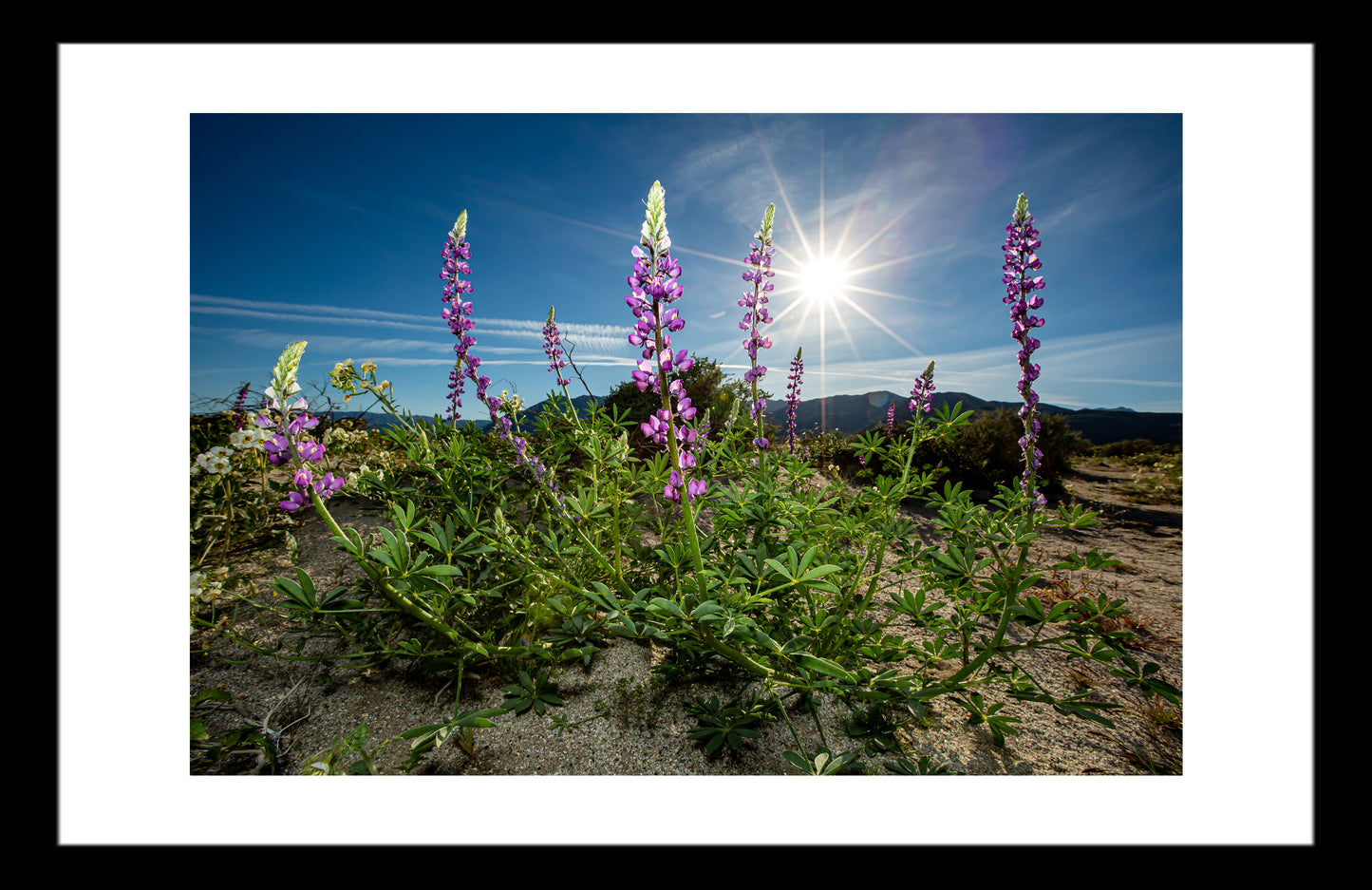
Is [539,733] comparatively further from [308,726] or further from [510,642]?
[308,726]

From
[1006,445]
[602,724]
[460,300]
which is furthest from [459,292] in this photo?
[1006,445]

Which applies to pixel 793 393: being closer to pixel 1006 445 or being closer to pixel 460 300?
pixel 460 300

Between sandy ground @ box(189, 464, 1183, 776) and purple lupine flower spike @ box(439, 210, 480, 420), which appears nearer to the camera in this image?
sandy ground @ box(189, 464, 1183, 776)

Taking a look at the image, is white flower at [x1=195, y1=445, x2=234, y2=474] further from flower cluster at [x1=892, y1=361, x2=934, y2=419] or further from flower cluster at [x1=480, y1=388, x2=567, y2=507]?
flower cluster at [x1=892, y1=361, x2=934, y2=419]

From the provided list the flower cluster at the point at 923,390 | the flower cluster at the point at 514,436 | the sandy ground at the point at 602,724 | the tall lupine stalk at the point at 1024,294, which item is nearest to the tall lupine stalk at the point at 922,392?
the flower cluster at the point at 923,390

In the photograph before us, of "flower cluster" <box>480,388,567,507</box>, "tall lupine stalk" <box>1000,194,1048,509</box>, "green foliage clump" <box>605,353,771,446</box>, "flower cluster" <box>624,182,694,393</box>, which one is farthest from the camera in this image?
"green foliage clump" <box>605,353,771,446</box>

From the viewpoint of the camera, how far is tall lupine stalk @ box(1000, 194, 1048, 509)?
1816 millimetres

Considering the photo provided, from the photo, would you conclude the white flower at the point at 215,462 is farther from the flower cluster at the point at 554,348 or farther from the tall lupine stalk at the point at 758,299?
the tall lupine stalk at the point at 758,299

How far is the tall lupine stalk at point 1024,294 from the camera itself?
1.82 metres

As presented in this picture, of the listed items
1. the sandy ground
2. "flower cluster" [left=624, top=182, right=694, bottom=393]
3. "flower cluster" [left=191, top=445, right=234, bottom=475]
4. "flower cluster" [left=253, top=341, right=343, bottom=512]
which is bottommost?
the sandy ground

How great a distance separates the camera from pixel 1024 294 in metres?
1.83

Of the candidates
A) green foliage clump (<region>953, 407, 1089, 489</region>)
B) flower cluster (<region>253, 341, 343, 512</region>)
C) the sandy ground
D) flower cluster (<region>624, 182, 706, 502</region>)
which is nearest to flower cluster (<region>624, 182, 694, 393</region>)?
flower cluster (<region>624, 182, 706, 502</region>)

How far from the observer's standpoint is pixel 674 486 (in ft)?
4.48
